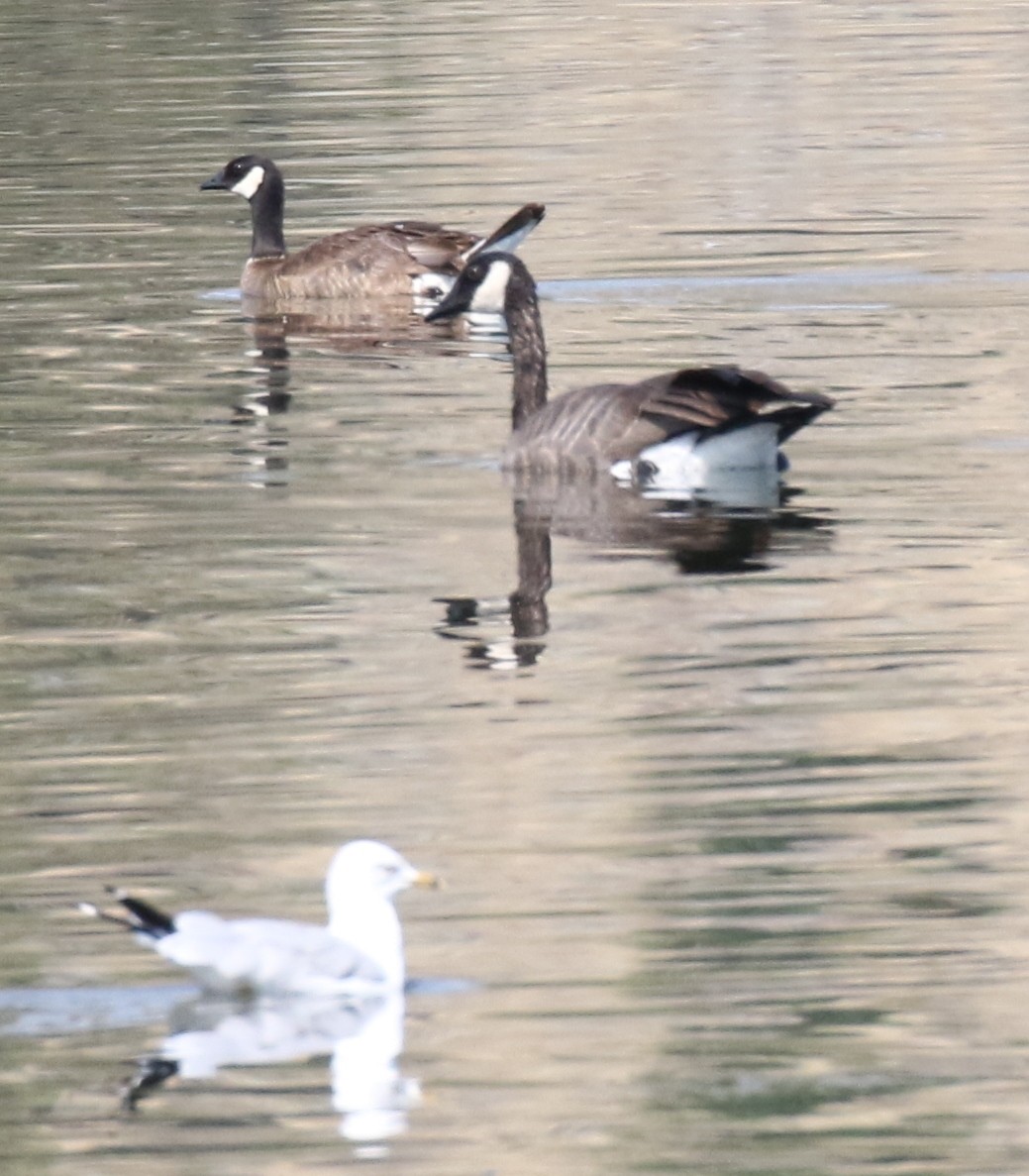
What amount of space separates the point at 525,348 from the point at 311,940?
7808 mm

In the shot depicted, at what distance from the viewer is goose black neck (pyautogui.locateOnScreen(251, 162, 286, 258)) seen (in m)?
21.3

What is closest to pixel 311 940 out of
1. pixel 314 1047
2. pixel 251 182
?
pixel 314 1047

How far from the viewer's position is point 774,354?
16.4 meters

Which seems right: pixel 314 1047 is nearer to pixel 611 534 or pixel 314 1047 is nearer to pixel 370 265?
pixel 611 534

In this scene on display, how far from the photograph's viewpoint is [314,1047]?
22.7 feet

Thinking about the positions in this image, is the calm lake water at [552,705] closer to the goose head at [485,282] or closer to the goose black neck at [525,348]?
the goose black neck at [525,348]

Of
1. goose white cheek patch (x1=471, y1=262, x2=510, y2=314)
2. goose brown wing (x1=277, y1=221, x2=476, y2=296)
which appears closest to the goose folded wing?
goose white cheek patch (x1=471, y1=262, x2=510, y2=314)

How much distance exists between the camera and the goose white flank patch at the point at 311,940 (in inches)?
269

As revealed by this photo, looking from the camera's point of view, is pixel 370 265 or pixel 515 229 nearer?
pixel 515 229

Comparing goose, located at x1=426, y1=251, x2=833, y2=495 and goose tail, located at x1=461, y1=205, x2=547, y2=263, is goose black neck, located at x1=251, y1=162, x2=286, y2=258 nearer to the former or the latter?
goose tail, located at x1=461, y1=205, x2=547, y2=263

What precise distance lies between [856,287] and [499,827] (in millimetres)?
10850

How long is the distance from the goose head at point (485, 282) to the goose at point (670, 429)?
3.99 feet

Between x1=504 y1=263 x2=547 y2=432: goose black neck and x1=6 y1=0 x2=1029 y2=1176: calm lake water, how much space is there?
352 mm

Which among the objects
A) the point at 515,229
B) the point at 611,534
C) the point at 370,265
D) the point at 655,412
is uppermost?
the point at 515,229
